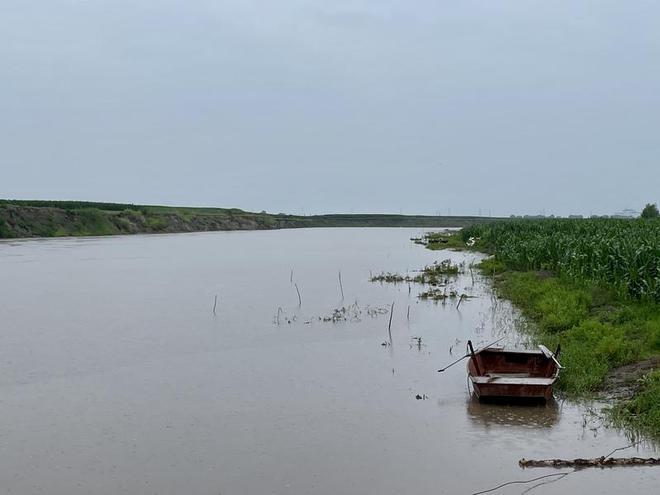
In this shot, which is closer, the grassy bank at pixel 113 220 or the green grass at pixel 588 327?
the green grass at pixel 588 327

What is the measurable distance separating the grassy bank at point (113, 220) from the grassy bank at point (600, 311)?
55.4 metres

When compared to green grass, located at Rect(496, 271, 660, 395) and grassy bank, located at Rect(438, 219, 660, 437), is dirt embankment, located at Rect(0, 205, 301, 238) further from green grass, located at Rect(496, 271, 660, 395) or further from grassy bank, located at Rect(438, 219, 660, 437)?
green grass, located at Rect(496, 271, 660, 395)

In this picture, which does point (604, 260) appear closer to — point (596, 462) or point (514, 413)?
point (514, 413)

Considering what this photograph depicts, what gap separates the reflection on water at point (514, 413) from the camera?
8.97 meters

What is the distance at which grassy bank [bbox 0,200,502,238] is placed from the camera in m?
66.2

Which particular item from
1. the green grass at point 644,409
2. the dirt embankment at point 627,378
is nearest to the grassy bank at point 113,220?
the dirt embankment at point 627,378

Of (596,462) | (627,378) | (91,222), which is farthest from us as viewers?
(91,222)

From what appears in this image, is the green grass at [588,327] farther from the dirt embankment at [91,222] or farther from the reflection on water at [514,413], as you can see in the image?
the dirt embankment at [91,222]

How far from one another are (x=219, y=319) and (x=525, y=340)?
25.9ft

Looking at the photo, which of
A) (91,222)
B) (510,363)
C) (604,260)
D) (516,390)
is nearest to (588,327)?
(510,363)

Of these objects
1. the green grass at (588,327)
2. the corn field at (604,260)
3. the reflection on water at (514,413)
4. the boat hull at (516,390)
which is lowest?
the reflection on water at (514,413)

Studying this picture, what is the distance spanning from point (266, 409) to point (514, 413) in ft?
11.4

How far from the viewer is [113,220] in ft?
254

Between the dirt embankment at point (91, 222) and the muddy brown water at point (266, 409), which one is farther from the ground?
the dirt embankment at point (91, 222)
